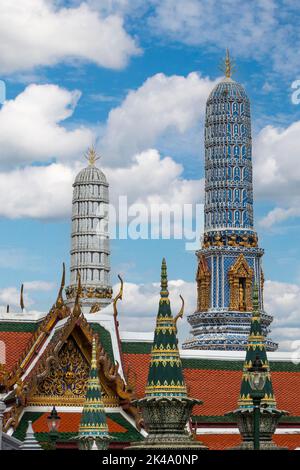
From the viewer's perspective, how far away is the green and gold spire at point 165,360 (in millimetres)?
24219

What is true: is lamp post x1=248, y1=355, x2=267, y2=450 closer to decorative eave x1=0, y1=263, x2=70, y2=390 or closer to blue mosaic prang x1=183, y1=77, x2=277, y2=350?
decorative eave x1=0, y1=263, x2=70, y2=390

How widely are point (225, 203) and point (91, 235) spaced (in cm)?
1562

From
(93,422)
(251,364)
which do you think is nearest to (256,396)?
(251,364)

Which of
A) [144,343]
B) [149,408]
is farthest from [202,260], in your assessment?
[149,408]

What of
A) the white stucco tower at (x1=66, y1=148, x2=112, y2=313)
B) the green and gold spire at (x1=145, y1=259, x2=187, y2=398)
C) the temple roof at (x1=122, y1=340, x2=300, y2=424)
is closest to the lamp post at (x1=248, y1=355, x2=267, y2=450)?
the green and gold spire at (x1=145, y1=259, x2=187, y2=398)

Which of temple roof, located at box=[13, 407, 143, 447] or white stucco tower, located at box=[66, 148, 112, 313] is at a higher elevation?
white stucco tower, located at box=[66, 148, 112, 313]

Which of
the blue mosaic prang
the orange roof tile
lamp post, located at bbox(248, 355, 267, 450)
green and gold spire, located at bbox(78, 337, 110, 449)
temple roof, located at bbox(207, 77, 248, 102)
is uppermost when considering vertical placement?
temple roof, located at bbox(207, 77, 248, 102)

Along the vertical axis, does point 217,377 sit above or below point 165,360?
above

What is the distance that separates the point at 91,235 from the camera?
256 feet

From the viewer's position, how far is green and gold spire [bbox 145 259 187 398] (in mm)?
24219

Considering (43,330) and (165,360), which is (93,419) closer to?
(165,360)

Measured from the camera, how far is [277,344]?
6194 cm

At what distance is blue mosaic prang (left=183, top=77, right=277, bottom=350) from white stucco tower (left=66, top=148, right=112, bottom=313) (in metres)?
14.3

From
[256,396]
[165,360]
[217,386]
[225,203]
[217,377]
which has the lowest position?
[256,396]
